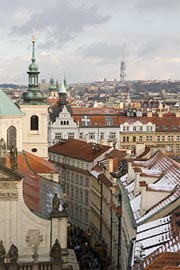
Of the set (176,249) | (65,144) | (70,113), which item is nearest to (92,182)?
(65,144)

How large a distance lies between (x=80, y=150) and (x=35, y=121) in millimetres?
8684

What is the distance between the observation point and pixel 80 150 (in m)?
78.8

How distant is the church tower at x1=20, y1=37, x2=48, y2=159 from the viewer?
236 ft

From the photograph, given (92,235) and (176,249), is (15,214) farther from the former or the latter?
(92,235)

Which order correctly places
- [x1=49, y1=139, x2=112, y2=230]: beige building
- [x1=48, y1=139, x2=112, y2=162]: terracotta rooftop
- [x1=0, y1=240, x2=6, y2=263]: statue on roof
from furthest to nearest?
[x1=48, y1=139, x2=112, y2=162]: terracotta rooftop, [x1=49, y1=139, x2=112, y2=230]: beige building, [x1=0, y1=240, x2=6, y2=263]: statue on roof

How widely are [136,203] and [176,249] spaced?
13100mm

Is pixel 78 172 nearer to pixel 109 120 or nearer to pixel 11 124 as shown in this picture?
pixel 11 124

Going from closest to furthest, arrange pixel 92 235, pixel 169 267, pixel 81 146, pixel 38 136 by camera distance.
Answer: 1. pixel 169 267
2. pixel 92 235
3. pixel 38 136
4. pixel 81 146

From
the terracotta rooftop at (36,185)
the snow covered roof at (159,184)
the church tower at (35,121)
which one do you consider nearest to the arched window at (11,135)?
the terracotta rooftop at (36,185)

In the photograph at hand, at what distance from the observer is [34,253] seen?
38375mm

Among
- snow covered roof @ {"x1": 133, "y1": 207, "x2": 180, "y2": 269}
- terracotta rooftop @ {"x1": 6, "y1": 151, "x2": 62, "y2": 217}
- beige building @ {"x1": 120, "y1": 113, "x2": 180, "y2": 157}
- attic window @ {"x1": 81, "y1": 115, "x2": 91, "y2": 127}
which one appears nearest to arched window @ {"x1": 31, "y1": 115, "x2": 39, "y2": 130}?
terracotta rooftop @ {"x1": 6, "y1": 151, "x2": 62, "y2": 217}

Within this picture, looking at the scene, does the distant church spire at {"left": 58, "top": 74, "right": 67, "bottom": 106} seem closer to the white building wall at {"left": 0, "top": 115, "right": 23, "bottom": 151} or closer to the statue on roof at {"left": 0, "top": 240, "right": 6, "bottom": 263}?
the white building wall at {"left": 0, "top": 115, "right": 23, "bottom": 151}

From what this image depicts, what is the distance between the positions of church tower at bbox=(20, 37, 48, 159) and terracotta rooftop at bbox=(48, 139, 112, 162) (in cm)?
502

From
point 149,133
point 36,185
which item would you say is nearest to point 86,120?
point 149,133
